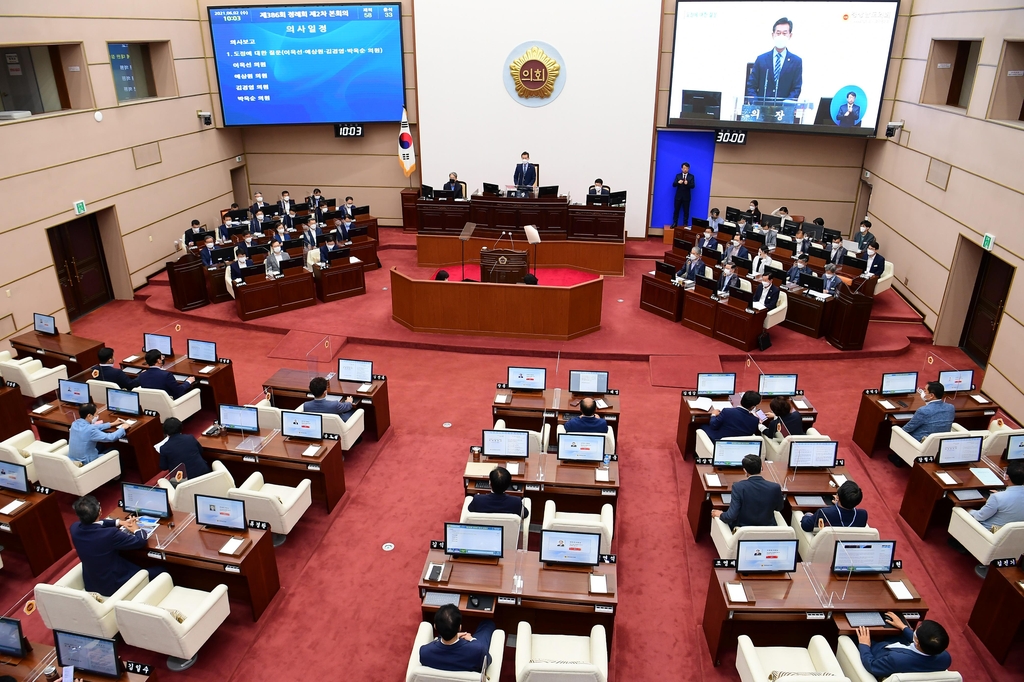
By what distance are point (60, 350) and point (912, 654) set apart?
37.2 ft

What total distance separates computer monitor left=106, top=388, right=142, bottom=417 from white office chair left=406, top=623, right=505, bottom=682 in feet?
17.0

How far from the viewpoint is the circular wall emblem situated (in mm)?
16516

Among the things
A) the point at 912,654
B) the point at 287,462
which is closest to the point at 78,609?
the point at 287,462

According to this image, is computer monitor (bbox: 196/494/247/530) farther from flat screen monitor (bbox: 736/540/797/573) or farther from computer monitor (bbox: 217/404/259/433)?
flat screen monitor (bbox: 736/540/797/573)

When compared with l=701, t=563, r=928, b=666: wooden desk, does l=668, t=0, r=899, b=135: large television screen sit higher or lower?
higher

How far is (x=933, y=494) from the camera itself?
7328 mm

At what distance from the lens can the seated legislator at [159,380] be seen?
30.1ft

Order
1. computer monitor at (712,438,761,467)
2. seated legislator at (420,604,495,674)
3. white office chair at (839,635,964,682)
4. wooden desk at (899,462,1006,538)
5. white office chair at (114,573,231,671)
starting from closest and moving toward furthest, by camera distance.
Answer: white office chair at (839,635,964,682) < seated legislator at (420,604,495,674) < white office chair at (114,573,231,671) < wooden desk at (899,462,1006,538) < computer monitor at (712,438,761,467)

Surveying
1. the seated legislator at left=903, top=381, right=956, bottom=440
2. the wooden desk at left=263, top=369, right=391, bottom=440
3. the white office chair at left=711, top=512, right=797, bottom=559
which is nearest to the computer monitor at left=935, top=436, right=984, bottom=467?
the seated legislator at left=903, top=381, right=956, bottom=440

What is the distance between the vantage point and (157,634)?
5.55 meters

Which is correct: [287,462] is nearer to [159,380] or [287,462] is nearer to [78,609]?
[78,609]

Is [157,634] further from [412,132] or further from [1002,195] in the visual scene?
[412,132]

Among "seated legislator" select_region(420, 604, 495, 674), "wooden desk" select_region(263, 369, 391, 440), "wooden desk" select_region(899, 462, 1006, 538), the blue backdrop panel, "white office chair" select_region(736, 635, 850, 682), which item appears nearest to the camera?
"seated legislator" select_region(420, 604, 495, 674)

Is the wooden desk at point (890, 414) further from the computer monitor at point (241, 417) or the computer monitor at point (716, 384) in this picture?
the computer monitor at point (241, 417)
